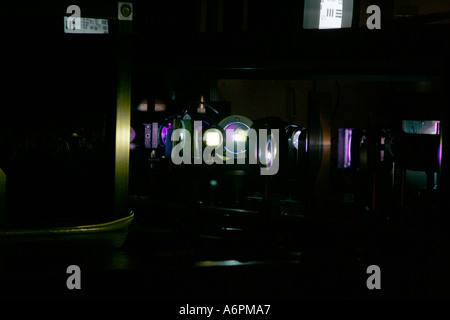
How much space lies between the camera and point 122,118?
10.1ft

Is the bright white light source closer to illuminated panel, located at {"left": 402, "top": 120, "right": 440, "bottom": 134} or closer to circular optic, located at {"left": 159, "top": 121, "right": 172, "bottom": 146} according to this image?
circular optic, located at {"left": 159, "top": 121, "right": 172, "bottom": 146}

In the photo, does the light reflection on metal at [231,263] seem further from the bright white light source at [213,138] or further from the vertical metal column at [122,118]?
the bright white light source at [213,138]

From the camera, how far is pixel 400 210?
191 inches

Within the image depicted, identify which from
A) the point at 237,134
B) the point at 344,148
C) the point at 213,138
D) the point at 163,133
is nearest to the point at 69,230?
the point at 213,138

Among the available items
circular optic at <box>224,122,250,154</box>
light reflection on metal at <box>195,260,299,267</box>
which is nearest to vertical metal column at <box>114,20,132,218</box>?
light reflection on metal at <box>195,260,299,267</box>

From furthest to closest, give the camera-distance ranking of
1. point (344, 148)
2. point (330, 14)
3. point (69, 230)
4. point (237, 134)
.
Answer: point (344, 148), point (330, 14), point (237, 134), point (69, 230)

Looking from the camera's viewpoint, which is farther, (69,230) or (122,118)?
(122,118)

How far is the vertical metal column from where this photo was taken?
9.91ft

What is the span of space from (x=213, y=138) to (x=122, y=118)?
91 cm

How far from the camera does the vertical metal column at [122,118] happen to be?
3021 mm

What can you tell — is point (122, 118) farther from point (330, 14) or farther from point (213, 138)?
point (330, 14)

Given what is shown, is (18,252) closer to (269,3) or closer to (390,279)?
(390,279)

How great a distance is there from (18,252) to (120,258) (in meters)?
0.62
